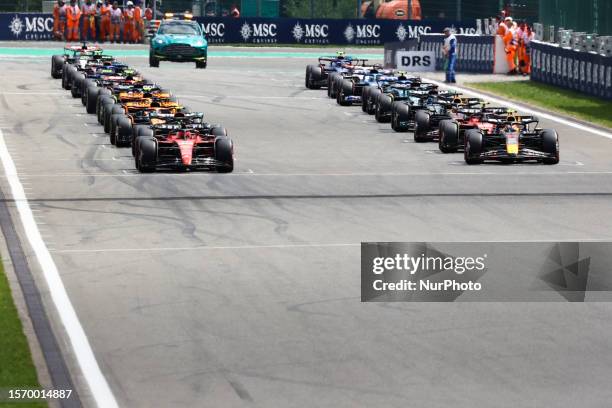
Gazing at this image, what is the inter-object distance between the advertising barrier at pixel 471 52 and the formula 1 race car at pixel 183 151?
30.5 m

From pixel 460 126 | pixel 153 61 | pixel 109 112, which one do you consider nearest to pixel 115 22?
pixel 153 61

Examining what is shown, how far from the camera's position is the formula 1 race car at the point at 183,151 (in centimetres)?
2608

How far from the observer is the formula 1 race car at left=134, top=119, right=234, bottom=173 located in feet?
85.6

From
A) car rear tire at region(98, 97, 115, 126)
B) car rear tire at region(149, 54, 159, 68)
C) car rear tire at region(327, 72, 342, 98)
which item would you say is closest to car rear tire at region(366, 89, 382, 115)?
car rear tire at region(327, 72, 342, 98)

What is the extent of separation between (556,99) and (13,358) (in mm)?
32840

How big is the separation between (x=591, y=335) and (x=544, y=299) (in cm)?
160

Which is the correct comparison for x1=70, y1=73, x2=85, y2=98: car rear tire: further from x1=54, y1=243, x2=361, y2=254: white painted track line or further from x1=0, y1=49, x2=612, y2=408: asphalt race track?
x1=54, y1=243, x2=361, y2=254: white painted track line

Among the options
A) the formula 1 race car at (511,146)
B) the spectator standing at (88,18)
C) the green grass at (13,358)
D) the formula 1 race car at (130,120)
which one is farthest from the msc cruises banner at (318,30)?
the green grass at (13,358)

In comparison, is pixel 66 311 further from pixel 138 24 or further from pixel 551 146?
pixel 138 24

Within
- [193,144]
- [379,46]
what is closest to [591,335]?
[193,144]

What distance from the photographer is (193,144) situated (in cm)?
2634

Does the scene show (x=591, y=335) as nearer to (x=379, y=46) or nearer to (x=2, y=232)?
(x=2, y=232)

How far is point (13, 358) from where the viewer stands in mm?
13047

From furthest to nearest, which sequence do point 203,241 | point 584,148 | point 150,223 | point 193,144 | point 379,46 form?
point 379,46 → point 584,148 → point 193,144 → point 150,223 → point 203,241
